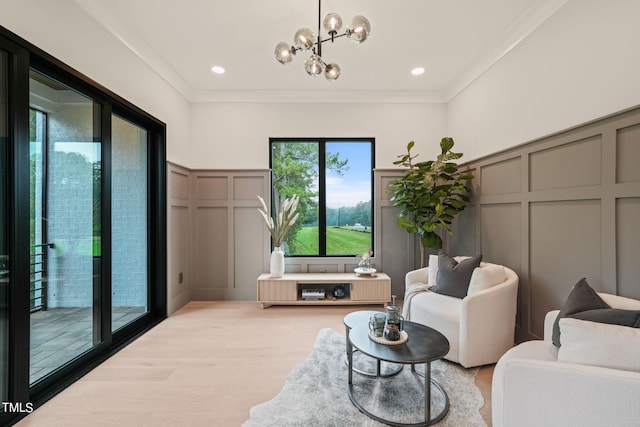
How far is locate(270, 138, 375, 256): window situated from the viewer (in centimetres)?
387

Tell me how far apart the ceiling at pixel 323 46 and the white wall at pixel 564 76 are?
0.17m

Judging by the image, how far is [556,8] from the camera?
81.4 inches

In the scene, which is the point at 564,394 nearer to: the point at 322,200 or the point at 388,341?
the point at 388,341

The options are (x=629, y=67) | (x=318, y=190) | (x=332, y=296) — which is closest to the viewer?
(x=629, y=67)

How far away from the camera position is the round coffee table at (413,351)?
1.49 metres

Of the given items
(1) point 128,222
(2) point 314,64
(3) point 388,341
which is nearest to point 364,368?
(3) point 388,341

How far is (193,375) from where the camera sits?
204cm

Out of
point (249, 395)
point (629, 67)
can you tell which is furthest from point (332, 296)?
point (629, 67)

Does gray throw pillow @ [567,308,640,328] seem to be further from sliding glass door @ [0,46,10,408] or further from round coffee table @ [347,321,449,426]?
sliding glass door @ [0,46,10,408]

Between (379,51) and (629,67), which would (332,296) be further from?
(629,67)

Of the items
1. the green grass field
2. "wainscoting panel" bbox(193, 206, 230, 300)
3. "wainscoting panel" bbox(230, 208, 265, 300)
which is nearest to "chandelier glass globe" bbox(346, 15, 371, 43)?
"wainscoting panel" bbox(230, 208, 265, 300)

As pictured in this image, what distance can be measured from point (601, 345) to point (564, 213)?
4.18 feet

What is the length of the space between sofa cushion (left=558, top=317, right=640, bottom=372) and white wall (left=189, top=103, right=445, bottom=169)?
2.83m

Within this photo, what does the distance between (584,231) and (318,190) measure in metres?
2.79
